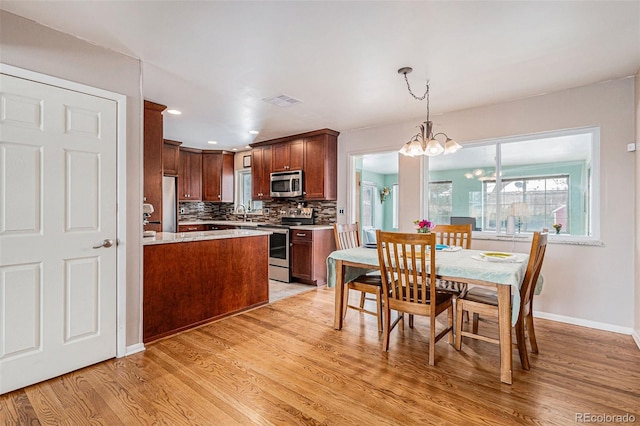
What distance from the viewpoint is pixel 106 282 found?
2.45 metres

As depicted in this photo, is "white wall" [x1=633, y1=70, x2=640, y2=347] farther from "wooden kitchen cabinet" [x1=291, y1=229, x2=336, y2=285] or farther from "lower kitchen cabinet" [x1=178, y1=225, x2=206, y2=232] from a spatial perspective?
"lower kitchen cabinet" [x1=178, y1=225, x2=206, y2=232]

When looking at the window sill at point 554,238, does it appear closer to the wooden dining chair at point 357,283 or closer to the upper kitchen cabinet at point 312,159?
the wooden dining chair at point 357,283

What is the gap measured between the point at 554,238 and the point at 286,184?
3.84m

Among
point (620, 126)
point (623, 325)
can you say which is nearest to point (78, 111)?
point (620, 126)

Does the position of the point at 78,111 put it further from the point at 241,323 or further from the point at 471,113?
the point at 471,113

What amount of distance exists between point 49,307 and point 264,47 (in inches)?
94.9

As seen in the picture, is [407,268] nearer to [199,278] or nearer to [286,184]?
[199,278]

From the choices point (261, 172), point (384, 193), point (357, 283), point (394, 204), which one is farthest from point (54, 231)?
point (394, 204)

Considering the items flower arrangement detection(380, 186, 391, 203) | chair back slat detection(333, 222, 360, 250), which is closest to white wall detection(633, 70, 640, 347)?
chair back slat detection(333, 222, 360, 250)

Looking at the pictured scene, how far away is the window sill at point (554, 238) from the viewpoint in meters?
3.23

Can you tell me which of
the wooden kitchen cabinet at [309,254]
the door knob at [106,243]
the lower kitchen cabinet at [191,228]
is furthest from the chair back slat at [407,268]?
the lower kitchen cabinet at [191,228]

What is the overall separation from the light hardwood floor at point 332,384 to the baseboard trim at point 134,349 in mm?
72

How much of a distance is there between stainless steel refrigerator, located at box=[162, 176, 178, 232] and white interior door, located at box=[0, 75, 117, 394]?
10.6ft

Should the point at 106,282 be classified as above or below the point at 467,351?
above
